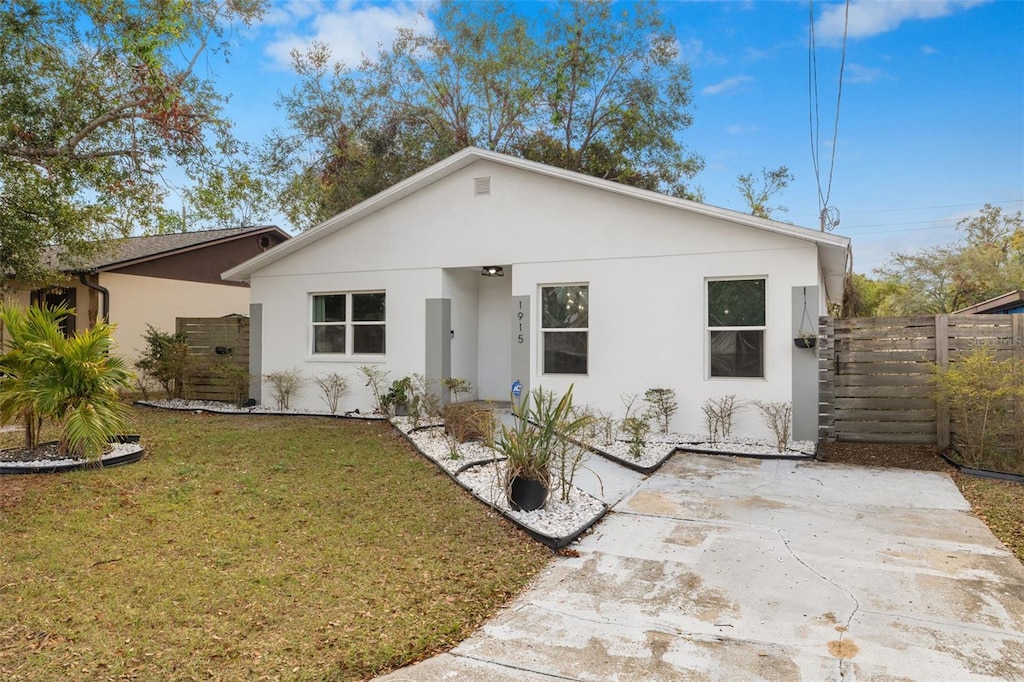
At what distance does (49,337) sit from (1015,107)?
16.6 meters

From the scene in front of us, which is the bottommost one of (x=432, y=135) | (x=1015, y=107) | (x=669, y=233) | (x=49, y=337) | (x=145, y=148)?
(x=49, y=337)

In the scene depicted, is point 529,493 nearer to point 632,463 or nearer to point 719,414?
point 632,463

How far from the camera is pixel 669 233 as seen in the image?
8.77 metres

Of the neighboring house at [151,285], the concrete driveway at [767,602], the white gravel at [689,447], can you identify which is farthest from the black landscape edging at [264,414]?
the concrete driveway at [767,602]

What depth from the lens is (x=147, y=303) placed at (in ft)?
50.4

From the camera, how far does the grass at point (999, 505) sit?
454 cm

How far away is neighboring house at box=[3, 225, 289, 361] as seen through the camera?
14484 mm

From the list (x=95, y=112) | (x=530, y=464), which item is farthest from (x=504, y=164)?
(x=95, y=112)

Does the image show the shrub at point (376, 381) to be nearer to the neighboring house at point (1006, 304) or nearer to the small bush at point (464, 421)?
the small bush at point (464, 421)

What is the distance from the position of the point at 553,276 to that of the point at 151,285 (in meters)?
11.8

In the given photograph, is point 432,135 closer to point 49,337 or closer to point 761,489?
point 49,337

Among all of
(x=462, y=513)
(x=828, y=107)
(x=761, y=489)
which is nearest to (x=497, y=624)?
(x=462, y=513)

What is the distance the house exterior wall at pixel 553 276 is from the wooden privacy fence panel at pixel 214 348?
2.89 feet

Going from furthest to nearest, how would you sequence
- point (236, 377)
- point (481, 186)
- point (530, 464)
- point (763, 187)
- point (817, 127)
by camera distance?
point (763, 187)
point (236, 377)
point (817, 127)
point (481, 186)
point (530, 464)
